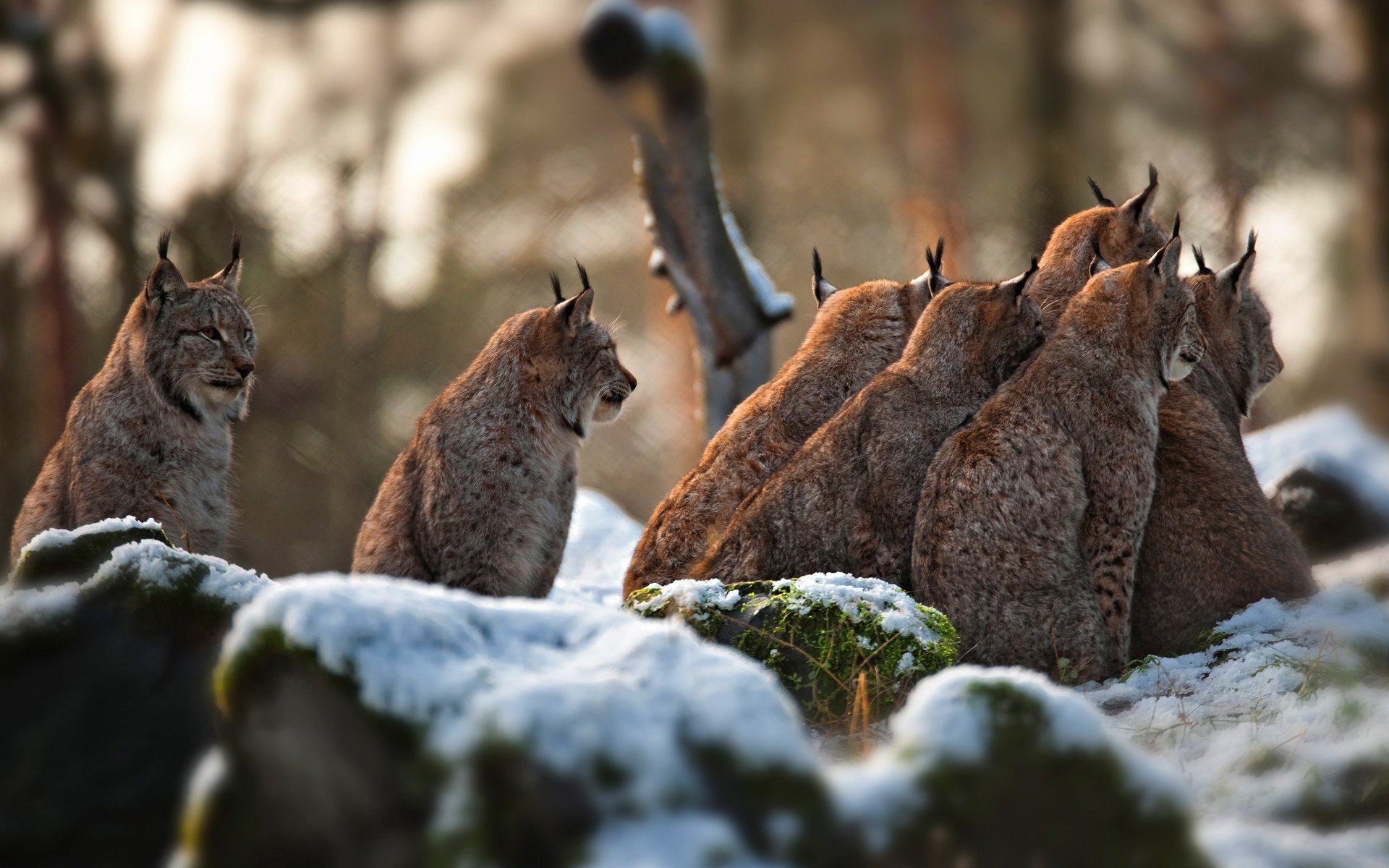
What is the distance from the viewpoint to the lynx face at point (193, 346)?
5184 mm

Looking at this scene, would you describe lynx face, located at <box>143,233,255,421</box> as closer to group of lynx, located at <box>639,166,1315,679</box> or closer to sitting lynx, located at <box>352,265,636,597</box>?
sitting lynx, located at <box>352,265,636,597</box>

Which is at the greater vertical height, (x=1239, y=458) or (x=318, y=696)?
(x=1239, y=458)

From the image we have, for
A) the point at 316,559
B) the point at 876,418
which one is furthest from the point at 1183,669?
the point at 316,559

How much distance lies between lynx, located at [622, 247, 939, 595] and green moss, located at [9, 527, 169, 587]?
84.3 inches

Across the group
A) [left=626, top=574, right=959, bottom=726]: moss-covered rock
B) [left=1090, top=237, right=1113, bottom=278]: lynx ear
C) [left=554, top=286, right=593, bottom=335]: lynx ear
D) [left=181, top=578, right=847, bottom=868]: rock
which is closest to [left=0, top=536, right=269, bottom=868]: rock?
[left=181, top=578, right=847, bottom=868]: rock

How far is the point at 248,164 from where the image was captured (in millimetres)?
13195

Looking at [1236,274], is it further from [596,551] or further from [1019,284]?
[596,551]

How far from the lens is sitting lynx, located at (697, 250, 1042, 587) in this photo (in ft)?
16.5

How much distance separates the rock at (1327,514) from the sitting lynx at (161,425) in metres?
5.76

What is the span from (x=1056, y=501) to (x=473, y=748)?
3.20 meters

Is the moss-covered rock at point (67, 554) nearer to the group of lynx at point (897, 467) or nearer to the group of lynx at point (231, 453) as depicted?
the group of lynx at point (231, 453)

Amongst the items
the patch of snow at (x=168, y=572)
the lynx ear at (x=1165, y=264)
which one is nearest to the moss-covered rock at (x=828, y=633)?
the patch of snow at (x=168, y=572)

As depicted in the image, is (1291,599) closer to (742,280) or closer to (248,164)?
(742,280)

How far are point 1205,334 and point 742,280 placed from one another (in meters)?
3.66
